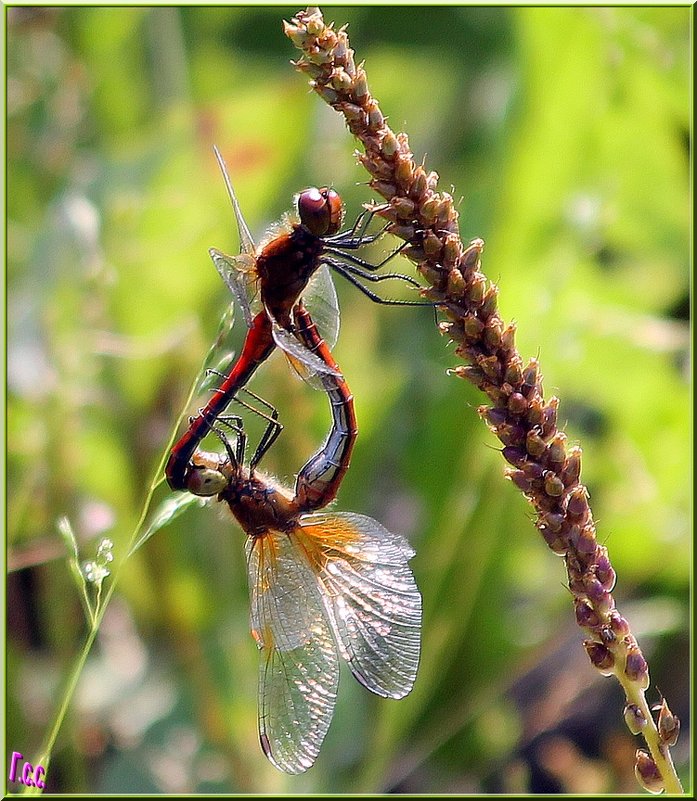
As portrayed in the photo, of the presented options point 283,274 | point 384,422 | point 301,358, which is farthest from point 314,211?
point 384,422

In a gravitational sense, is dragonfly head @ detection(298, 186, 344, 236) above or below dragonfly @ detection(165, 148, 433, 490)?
above

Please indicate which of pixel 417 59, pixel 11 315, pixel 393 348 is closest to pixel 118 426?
pixel 11 315

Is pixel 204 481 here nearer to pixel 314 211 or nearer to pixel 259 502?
pixel 259 502

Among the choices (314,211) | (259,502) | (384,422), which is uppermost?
(314,211)

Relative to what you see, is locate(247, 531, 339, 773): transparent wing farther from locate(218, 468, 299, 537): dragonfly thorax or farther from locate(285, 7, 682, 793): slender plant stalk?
locate(285, 7, 682, 793): slender plant stalk

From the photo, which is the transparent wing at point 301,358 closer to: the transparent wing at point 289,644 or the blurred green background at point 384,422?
the transparent wing at point 289,644

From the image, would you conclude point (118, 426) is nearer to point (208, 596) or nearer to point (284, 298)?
A: point (208, 596)

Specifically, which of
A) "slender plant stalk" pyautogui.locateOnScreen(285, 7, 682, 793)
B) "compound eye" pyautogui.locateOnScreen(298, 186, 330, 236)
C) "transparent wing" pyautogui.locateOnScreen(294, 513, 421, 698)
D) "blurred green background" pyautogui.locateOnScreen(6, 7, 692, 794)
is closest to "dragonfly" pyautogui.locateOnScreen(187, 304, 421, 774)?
"transparent wing" pyautogui.locateOnScreen(294, 513, 421, 698)
